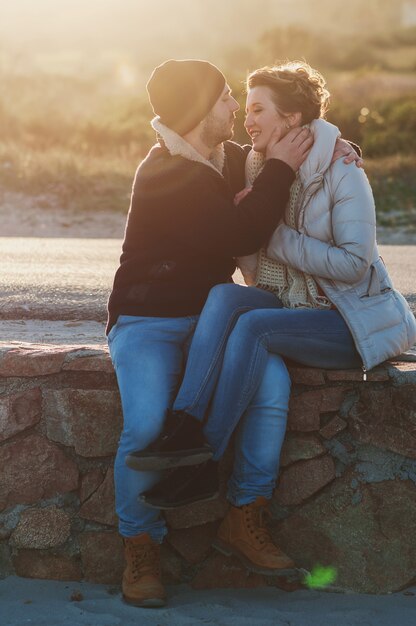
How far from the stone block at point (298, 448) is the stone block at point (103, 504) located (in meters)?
0.69

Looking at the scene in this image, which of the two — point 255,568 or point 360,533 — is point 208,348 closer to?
point 255,568

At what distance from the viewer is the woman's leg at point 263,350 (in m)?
3.62

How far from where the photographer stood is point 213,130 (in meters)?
4.02

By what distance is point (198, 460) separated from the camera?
350 cm

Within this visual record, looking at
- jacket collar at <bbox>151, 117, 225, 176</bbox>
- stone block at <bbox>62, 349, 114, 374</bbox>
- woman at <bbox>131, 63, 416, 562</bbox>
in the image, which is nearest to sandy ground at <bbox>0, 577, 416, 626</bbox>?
woman at <bbox>131, 63, 416, 562</bbox>

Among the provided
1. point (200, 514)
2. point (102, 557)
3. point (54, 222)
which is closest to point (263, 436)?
point (200, 514)

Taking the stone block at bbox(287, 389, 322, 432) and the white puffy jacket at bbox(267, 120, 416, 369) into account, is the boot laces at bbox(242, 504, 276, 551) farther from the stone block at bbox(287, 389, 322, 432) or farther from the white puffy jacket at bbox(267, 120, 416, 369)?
the white puffy jacket at bbox(267, 120, 416, 369)

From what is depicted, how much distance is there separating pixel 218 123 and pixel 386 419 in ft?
4.37

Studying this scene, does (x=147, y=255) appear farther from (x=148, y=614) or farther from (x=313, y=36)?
(x=313, y=36)

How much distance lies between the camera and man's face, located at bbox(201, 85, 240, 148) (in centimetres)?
402

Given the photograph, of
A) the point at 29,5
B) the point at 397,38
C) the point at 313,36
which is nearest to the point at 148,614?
the point at 313,36

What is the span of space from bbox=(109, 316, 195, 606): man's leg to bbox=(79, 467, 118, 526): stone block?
0.25 metres

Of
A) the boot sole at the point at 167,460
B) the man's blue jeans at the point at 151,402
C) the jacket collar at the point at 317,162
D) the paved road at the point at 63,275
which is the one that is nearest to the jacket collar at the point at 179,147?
the jacket collar at the point at 317,162

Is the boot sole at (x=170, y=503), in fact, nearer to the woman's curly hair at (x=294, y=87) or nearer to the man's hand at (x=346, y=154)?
the man's hand at (x=346, y=154)
